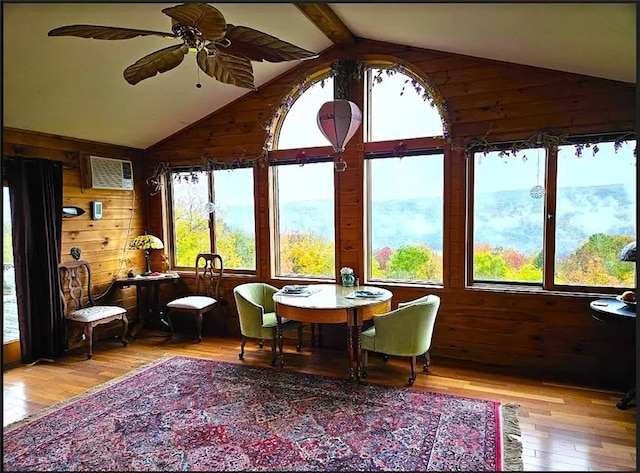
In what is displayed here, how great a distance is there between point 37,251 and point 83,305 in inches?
32.8

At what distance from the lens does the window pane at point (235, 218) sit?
4.92 meters

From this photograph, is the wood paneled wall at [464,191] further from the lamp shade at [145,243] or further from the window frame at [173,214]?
the lamp shade at [145,243]

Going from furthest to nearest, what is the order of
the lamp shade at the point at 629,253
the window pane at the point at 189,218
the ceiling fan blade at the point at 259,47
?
the window pane at the point at 189,218 → the lamp shade at the point at 629,253 → the ceiling fan blade at the point at 259,47

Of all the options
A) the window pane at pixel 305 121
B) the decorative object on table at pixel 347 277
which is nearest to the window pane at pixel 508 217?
the decorative object on table at pixel 347 277

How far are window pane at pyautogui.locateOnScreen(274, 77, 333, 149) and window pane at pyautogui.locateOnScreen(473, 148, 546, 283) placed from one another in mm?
1727

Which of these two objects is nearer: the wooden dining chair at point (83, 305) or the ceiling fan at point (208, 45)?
Result: the ceiling fan at point (208, 45)

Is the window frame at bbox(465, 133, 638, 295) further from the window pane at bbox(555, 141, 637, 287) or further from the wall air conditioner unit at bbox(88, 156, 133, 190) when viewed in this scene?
the wall air conditioner unit at bbox(88, 156, 133, 190)

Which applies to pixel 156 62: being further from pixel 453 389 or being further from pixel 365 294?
pixel 453 389

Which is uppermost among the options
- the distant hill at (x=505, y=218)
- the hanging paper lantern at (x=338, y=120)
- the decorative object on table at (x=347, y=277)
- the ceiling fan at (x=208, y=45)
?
the ceiling fan at (x=208, y=45)

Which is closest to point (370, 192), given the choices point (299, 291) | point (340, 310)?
point (299, 291)

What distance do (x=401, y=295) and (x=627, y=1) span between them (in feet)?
9.35

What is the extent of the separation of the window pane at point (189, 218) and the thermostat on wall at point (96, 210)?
91 cm

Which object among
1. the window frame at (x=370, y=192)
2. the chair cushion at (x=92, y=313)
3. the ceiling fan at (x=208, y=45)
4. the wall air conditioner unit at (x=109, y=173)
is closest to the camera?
the ceiling fan at (x=208, y=45)

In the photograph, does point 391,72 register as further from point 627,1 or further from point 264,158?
point 627,1
